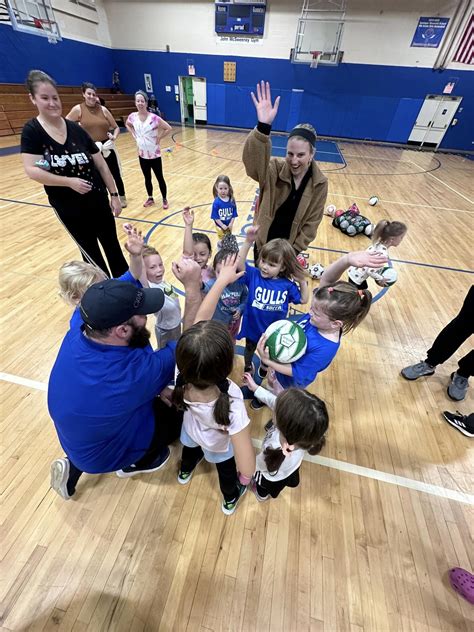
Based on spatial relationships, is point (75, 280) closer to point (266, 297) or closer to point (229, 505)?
point (266, 297)

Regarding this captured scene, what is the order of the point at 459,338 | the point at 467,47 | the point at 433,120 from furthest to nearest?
the point at 433,120 < the point at 467,47 < the point at 459,338

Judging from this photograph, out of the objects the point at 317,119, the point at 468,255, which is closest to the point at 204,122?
the point at 317,119

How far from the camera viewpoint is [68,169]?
264 centimetres

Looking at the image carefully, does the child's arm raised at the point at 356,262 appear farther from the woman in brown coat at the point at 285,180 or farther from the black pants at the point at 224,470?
the black pants at the point at 224,470

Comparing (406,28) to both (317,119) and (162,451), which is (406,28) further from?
(162,451)

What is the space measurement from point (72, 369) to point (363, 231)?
19.0ft

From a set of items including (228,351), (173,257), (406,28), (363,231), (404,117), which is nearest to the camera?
(228,351)

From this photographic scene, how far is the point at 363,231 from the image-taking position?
18.9 feet

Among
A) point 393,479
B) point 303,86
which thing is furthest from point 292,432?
point 303,86

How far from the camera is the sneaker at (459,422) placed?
2418 millimetres

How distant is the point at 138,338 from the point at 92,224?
2046 mm

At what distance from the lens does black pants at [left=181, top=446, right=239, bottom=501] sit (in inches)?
68.3

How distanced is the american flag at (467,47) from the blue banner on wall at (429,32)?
877mm

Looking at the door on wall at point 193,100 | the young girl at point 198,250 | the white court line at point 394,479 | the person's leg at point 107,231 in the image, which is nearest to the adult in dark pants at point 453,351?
the white court line at point 394,479
